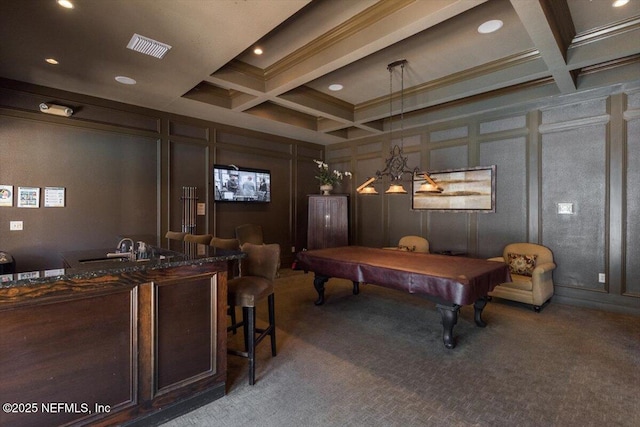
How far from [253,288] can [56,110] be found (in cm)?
384

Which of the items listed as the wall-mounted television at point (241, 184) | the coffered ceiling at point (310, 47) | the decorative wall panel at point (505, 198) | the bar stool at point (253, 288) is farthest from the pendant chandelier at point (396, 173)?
the wall-mounted television at point (241, 184)

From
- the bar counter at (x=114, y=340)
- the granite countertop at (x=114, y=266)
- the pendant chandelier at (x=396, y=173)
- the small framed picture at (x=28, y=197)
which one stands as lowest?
the bar counter at (x=114, y=340)

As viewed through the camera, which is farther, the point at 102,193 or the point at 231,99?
the point at 231,99

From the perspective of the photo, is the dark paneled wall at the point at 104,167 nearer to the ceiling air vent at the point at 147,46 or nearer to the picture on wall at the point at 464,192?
the ceiling air vent at the point at 147,46

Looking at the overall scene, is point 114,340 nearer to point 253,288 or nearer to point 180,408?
point 180,408

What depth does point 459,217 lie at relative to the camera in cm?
Answer: 536

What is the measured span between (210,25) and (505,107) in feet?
14.4

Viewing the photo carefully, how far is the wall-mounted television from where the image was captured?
5.69m

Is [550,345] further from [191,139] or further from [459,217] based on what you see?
[191,139]

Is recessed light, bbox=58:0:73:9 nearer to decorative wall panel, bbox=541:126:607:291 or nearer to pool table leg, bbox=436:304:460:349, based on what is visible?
pool table leg, bbox=436:304:460:349

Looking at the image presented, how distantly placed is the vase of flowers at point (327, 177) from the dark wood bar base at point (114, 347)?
4682 mm

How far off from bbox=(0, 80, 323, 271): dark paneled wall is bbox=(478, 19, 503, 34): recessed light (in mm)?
4190

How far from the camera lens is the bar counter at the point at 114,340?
1.53m

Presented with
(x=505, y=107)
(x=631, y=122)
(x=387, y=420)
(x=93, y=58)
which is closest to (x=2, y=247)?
(x=93, y=58)
